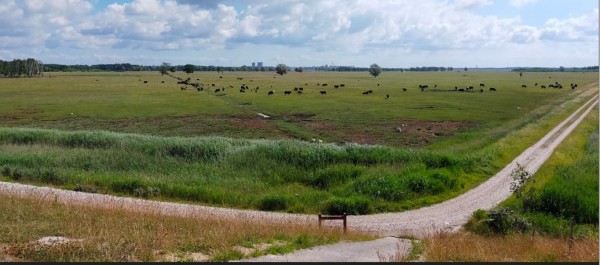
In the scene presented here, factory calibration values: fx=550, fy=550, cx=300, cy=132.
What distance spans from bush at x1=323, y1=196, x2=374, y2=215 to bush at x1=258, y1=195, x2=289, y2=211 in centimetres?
206

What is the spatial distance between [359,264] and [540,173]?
2643cm

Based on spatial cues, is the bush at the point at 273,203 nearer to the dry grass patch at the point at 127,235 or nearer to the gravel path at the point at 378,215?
the gravel path at the point at 378,215

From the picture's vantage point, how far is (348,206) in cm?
2569

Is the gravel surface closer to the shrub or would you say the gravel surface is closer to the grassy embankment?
the grassy embankment

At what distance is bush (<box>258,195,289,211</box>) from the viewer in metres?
26.7

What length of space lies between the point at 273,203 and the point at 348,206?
3.75m

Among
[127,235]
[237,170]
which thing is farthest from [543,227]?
[237,170]

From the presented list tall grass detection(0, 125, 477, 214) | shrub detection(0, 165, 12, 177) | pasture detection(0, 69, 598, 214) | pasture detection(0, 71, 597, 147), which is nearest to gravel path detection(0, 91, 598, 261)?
pasture detection(0, 69, 598, 214)

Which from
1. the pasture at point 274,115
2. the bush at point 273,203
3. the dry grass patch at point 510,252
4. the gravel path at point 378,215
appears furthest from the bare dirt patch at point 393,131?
the dry grass patch at point 510,252

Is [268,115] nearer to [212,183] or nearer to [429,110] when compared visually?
[429,110]

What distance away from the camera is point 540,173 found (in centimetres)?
3500

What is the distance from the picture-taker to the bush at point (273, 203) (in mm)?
26703

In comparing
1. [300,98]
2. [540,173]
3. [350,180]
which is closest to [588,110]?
[300,98]

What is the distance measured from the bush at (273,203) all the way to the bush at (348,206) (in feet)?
6.76
